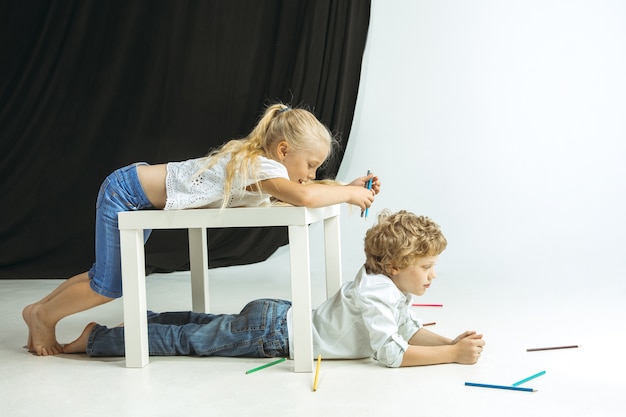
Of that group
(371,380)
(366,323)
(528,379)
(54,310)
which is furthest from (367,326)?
(54,310)

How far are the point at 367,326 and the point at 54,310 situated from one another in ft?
2.79

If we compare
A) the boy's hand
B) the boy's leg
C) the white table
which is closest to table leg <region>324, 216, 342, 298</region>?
the white table

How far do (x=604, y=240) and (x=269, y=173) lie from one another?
2.08 m

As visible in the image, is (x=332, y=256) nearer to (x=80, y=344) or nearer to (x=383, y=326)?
(x=383, y=326)

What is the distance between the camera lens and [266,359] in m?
1.95

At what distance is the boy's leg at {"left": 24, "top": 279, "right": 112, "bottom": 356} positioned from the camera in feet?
6.75

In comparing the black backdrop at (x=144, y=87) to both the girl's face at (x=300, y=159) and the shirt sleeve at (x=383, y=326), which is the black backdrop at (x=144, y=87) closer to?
the girl's face at (x=300, y=159)

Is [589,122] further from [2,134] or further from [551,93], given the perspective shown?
[2,134]

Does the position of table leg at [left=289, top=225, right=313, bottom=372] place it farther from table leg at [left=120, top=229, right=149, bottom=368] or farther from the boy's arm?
table leg at [left=120, top=229, right=149, bottom=368]

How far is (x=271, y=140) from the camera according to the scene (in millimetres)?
2049

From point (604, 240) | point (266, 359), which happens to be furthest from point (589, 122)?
point (266, 359)

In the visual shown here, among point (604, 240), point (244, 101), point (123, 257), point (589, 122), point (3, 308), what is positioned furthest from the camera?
point (244, 101)

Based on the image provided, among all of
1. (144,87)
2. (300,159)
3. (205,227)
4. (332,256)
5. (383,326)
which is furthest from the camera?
(144,87)

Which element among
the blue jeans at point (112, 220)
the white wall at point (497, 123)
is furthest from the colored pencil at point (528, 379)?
the white wall at point (497, 123)
